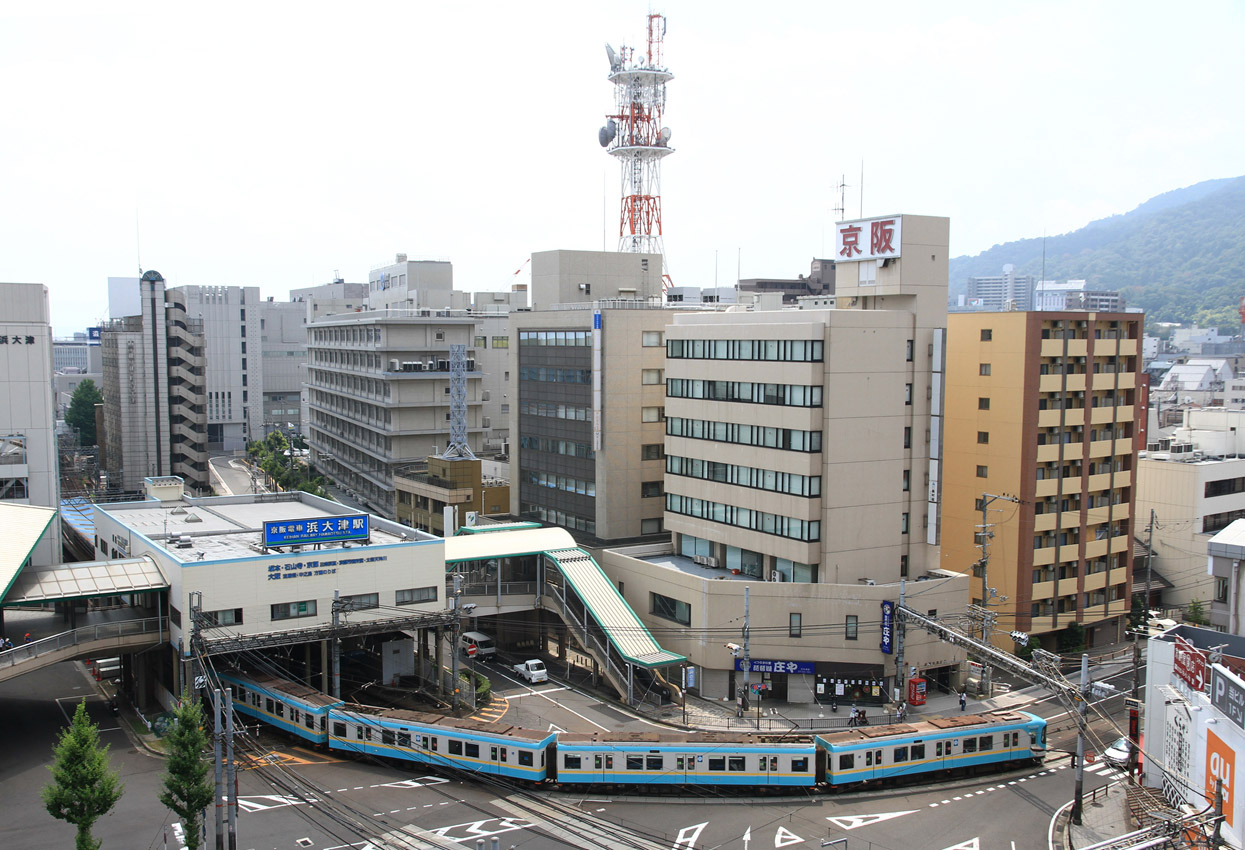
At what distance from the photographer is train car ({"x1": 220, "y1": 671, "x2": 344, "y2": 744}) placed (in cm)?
4466

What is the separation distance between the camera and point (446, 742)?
140ft

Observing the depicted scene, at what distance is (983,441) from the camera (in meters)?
65.4

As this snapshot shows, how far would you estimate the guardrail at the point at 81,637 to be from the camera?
44.4 meters

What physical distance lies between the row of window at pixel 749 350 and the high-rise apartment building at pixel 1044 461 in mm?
16965

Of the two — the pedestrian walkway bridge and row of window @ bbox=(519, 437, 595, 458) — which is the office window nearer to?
the pedestrian walkway bridge

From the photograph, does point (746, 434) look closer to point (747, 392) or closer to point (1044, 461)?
point (747, 392)

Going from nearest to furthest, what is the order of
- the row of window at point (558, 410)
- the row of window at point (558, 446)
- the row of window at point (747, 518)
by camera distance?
the row of window at point (747, 518), the row of window at point (558, 410), the row of window at point (558, 446)

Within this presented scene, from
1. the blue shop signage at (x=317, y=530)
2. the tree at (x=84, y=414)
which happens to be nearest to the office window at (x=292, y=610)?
the blue shop signage at (x=317, y=530)

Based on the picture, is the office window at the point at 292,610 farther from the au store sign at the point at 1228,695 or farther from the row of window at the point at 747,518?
the au store sign at the point at 1228,695

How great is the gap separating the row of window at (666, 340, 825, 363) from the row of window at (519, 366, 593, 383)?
27.5 ft

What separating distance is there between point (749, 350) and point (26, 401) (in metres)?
47.3

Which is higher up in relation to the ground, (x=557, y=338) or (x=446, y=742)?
(x=557, y=338)

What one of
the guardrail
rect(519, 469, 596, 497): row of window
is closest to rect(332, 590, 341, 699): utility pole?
the guardrail

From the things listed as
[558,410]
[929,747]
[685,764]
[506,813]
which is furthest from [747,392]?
[506,813]
